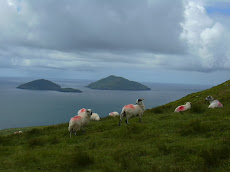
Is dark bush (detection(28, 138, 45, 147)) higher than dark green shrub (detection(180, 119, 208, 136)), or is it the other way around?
dark green shrub (detection(180, 119, 208, 136))

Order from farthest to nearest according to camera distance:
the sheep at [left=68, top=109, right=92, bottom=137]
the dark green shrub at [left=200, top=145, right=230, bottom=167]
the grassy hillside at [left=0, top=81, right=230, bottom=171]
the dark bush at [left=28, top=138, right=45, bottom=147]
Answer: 1. the sheep at [left=68, top=109, right=92, bottom=137]
2. the dark bush at [left=28, top=138, right=45, bottom=147]
3. the grassy hillside at [left=0, top=81, right=230, bottom=171]
4. the dark green shrub at [left=200, top=145, right=230, bottom=167]

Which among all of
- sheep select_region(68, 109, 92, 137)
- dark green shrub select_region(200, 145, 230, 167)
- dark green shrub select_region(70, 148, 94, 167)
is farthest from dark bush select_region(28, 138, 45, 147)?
dark green shrub select_region(200, 145, 230, 167)

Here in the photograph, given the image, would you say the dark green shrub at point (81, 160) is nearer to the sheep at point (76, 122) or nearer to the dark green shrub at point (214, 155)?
the dark green shrub at point (214, 155)

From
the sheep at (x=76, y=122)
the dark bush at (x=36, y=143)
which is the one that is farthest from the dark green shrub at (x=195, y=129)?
the dark bush at (x=36, y=143)

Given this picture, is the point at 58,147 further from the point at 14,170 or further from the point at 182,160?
the point at 182,160

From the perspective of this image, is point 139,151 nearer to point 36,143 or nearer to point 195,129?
point 195,129

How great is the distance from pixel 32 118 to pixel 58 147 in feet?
512

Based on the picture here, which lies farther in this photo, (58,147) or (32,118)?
(32,118)

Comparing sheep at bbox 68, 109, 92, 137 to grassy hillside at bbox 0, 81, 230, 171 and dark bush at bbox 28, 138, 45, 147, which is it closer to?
grassy hillside at bbox 0, 81, 230, 171

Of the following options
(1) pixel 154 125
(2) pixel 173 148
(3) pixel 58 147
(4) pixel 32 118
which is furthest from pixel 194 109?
(4) pixel 32 118

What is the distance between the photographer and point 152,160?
8.82m

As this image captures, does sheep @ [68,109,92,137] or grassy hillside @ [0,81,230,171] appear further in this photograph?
sheep @ [68,109,92,137]

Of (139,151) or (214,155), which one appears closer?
(214,155)

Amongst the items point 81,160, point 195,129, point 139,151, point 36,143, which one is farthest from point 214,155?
point 36,143
